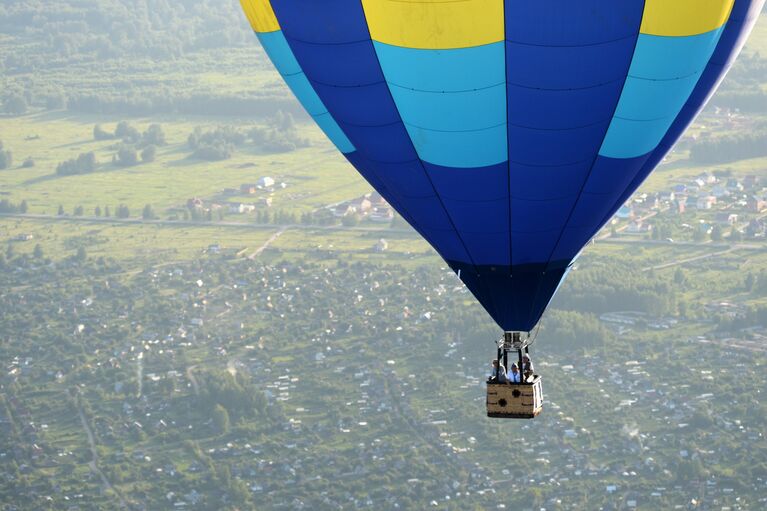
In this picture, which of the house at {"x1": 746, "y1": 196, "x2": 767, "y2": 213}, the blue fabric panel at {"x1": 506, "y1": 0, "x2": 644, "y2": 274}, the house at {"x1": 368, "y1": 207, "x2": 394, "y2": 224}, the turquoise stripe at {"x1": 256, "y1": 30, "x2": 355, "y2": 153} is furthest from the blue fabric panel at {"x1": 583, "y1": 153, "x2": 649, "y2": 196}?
the house at {"x1": 746, "y1": 196, "x2": 767, "y2": 213}

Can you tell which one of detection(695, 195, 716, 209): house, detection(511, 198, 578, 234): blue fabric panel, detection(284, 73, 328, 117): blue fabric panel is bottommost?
detection(511, 198, 578, 234): blue fabric panel

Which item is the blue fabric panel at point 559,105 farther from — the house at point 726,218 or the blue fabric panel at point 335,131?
the house at point 726,218

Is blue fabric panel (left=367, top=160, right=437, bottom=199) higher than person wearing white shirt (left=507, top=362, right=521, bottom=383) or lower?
higher

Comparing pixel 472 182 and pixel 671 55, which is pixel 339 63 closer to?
pixel 472 182

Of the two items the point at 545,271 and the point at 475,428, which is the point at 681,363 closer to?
the point at 475,428

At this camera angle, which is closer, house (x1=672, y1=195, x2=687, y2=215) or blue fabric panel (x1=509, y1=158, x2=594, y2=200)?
Result: blue fabric panel (x1=509, y1=158, x2=594, y2=200)

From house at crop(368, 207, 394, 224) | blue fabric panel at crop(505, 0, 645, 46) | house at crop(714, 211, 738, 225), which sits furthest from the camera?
house at crop(368, 207, 394, 224)

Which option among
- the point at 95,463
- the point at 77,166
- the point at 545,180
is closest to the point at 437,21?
the point at 545,180

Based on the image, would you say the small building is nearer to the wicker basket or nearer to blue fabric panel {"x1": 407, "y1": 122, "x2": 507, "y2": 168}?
blue fabric panel {"x1": 407, "y1": 122, "x2": 507, "y2": 168}
